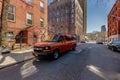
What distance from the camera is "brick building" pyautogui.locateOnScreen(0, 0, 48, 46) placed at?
1795 centimetres

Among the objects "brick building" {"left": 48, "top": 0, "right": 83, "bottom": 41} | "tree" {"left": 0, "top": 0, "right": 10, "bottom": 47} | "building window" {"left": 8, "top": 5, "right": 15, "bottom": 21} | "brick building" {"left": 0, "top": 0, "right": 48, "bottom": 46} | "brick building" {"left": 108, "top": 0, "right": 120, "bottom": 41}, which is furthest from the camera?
"brick building" {"left": 48, "top": 0, "right": 83, "bottom": 41}

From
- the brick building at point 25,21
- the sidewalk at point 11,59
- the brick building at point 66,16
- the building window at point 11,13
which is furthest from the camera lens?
the brick building at point 66,16

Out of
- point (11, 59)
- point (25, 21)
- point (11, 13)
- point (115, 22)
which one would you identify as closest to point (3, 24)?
point (11, 59)

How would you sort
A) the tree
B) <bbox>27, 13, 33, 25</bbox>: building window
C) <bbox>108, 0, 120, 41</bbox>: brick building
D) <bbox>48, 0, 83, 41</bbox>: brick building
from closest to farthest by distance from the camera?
1. the tree
2. <bbox>27, 13, 33, 25</bbox>: building window
3. <bbox>108, 0, 120, 41</bbox>: brick building
4. <bbox>48, 0, 83, 41</bbox>: brick building

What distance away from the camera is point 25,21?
20.6 meters

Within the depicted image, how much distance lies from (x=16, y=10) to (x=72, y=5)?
50.4 metres

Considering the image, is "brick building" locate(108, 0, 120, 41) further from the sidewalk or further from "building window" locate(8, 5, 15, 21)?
the sidewalk

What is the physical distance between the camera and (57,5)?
7156cm

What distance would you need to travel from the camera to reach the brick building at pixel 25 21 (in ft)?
58.9

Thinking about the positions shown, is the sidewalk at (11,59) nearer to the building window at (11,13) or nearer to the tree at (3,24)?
the tree at (3,24)

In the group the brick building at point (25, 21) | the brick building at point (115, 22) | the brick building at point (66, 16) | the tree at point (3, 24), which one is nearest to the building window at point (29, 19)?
the brick building at point (25, 21)

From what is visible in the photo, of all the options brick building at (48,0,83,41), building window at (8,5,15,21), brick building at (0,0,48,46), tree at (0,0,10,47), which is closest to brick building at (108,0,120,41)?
brick building at (48,0,83,41)

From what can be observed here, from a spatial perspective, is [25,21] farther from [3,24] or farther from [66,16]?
[66,16]

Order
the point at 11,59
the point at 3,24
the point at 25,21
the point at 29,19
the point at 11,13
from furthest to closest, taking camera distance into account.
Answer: the point at 29,19
the point at 25,21
the point at 11,13
the point at 3,24
the point at 11,59
